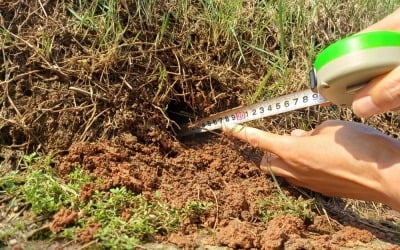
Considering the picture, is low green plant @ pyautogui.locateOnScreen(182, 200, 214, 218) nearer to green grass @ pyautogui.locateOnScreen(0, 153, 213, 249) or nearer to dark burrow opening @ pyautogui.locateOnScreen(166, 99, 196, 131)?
green grass @ pyautogui.locateOnScreen(0, 153, 213, 249)

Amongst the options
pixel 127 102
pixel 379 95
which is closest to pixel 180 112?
pixel 127 102

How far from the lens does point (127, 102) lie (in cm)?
242

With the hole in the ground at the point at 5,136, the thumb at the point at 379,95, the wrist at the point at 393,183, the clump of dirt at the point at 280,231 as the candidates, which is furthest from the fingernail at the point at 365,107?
the hole in the ground at the point at 5,136

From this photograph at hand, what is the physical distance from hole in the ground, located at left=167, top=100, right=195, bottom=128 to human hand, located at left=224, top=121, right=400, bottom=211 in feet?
0.93

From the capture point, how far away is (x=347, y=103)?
1.88m

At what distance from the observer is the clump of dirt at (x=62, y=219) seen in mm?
1896

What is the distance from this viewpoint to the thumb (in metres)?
1.65

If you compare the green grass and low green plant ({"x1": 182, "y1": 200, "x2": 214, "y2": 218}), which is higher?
low green plant ({"x1": 182, "y1": 200, "x2": 214, "y2": 218})

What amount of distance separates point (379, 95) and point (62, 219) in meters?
1.14

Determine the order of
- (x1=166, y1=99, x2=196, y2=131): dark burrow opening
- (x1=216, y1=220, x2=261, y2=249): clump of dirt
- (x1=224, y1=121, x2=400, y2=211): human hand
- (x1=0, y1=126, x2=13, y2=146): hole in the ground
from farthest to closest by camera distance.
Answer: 1. (x1=166, y1=99, x2=196, y2=131): dark burrow opening
2. (x1=0, y1=126, x2=13, y2=146): hole in the ground
3. (x1=224, y1=121, x2=400, y2=211): human hand
4. (x1=216, y1=220, x2=261, y2=249): clump of dirt

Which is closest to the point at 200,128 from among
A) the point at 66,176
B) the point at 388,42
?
the point at 66,176

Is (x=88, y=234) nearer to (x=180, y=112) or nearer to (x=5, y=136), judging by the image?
(x=5, y=136)

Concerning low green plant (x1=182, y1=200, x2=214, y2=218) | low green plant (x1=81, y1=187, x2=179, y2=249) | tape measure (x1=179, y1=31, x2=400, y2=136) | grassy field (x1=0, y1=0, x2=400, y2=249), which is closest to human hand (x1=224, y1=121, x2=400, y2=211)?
grassy field (x1=0, y1=0, x2=400, y2=249)

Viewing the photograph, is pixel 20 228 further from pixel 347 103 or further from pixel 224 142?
pixel 347 103
